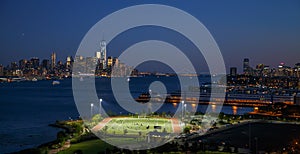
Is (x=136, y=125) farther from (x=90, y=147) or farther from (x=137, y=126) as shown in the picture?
(x=90, y=147)

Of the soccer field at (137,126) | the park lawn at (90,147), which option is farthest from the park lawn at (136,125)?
the park lawn at (90,147)

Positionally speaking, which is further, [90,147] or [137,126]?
[137,126]

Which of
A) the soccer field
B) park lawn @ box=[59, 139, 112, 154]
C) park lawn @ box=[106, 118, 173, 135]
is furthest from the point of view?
park lawn @ box=[106, 118, 173, 135]

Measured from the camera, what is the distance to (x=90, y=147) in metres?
4.00

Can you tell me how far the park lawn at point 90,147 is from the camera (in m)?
3.83

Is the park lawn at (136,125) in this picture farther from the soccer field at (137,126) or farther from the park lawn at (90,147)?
the park lawn at (90,147)

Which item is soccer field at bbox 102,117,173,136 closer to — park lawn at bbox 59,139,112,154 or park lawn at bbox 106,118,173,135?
park lawn at bbox 106,118,173,135

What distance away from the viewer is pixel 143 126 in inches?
209

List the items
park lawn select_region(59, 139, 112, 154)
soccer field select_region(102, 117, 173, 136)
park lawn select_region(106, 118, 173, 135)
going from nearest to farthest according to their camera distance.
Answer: park lawn select_region(59, 139, 112, 154) → soccer field select_region(102, 117, 173, 136) → park lawn select_region(106, 118, 173, 135)

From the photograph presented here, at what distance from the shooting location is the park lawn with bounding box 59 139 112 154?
151 inches

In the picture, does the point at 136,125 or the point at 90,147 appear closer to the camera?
the point at 90,147

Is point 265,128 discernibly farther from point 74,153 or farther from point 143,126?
point 74,153

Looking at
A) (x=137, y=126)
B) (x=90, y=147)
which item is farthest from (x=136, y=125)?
(x=90, y=147)

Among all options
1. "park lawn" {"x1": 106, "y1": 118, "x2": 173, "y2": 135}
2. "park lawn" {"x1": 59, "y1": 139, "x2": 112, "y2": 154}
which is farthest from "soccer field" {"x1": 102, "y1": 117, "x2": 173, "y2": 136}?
"park lawn" {"x1": 59, "y1": 139, "x2": 112, "y2": 154}
